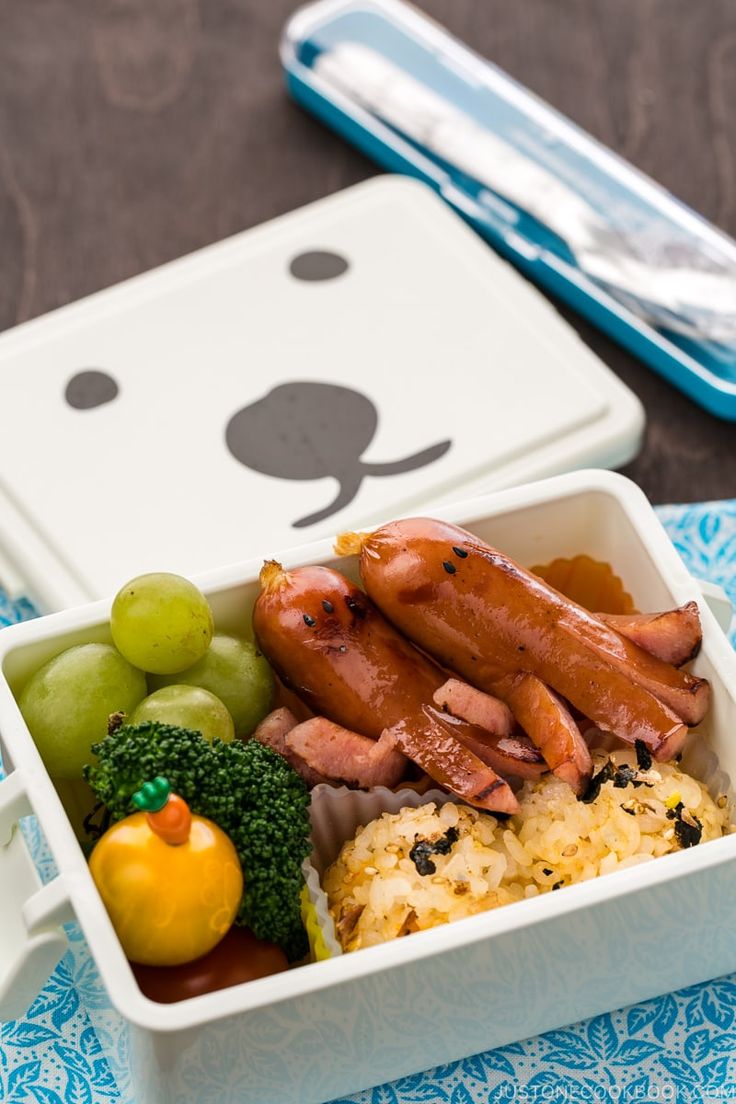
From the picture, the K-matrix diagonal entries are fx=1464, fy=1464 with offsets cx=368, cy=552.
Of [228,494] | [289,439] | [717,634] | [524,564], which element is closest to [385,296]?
[289,439]

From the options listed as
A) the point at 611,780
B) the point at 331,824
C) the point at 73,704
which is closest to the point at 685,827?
the point at 611,780

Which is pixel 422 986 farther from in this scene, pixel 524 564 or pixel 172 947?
pixel 524 564

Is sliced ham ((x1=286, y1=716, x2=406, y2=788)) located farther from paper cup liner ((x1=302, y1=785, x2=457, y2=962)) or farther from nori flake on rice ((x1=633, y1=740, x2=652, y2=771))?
nori flake on rice ((x1=633, y1=740, x2=652, y2=771))

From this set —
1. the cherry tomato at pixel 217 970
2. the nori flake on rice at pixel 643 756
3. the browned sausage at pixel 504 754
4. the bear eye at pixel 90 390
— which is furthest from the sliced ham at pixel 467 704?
the bear eye at pixel 90 390

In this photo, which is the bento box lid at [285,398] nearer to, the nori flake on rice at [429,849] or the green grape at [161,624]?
the green grape at [161,624]

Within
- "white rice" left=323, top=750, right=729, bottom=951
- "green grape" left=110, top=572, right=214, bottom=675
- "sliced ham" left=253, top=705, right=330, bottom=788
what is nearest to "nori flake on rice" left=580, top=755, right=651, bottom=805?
"white rice" left=323, top=750, right=729, bottom=951

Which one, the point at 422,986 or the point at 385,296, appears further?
the point at 385,296
